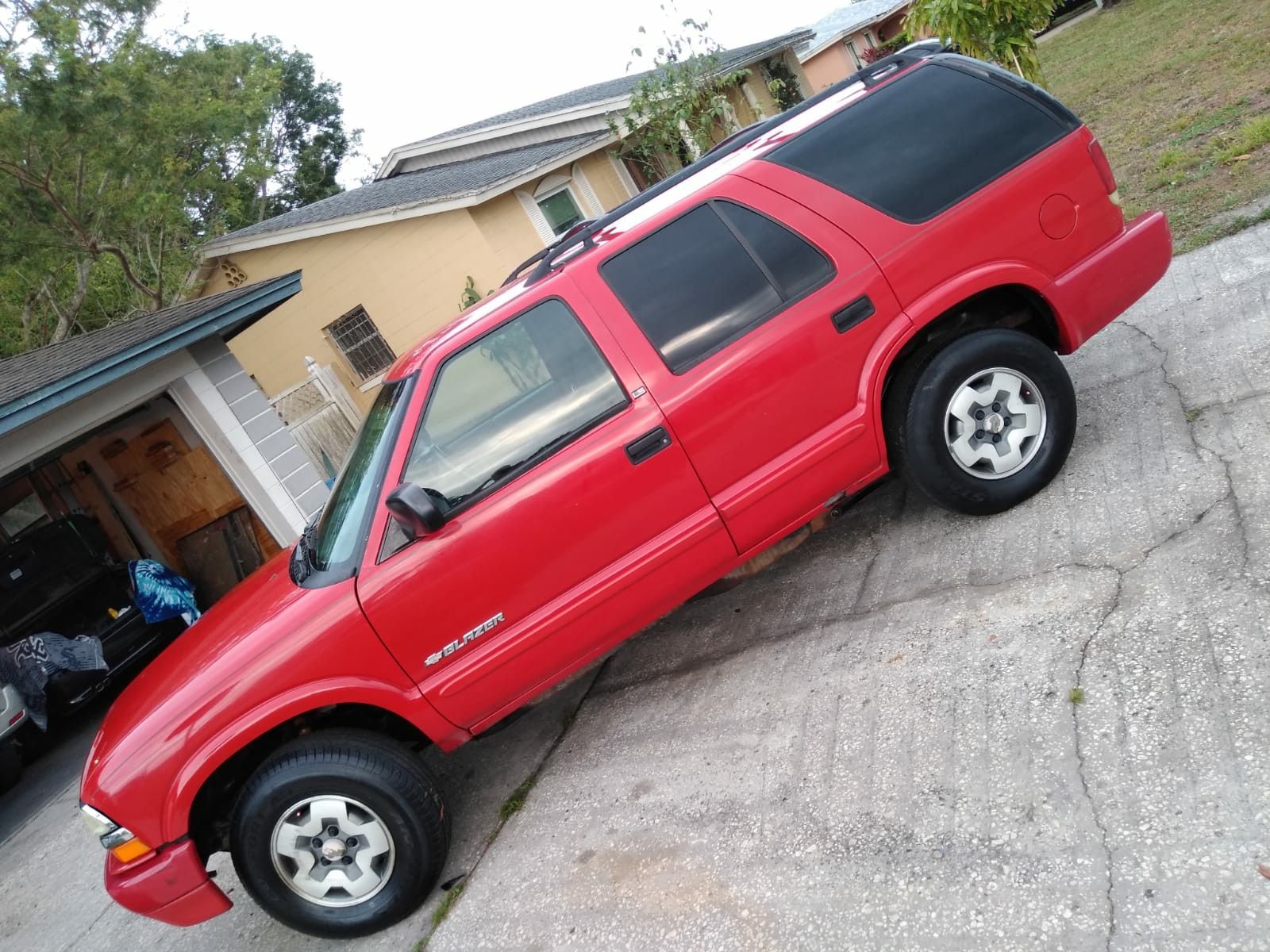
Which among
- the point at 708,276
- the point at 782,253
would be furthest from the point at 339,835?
the point at 782,253

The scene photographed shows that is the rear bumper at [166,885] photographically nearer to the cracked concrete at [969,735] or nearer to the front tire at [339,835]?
the front tire at [339,835]

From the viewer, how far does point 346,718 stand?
4035 mm

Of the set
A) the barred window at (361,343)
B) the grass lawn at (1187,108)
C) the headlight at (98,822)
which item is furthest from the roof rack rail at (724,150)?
the barred window at (361,343)

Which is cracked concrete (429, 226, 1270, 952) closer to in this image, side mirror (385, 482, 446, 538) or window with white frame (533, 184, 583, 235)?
side mirror (385, 482, 446, 538)

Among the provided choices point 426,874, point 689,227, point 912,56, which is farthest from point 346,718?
point 912,56

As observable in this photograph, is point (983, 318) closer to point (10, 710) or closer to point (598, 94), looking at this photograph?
point (10, 710)

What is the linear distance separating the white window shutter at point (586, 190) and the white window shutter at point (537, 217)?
3.86 feet

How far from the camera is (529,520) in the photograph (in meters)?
3.75

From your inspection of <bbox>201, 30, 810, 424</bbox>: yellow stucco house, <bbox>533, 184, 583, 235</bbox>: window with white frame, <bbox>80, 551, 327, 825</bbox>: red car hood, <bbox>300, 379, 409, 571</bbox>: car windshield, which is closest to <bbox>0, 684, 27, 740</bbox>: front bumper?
<bbox>80, 551, 327, 825</bbox>: red car hood

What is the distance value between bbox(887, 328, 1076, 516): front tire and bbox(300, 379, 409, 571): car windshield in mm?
2166

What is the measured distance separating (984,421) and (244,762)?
11.2 ft

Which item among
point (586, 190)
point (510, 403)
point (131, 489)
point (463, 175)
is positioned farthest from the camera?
point (586, 190)

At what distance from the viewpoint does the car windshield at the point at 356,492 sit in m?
3.83

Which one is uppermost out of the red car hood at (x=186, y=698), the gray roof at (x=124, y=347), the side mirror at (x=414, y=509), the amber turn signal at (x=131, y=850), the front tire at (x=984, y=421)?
the gray roof at (x=124, y=347)
